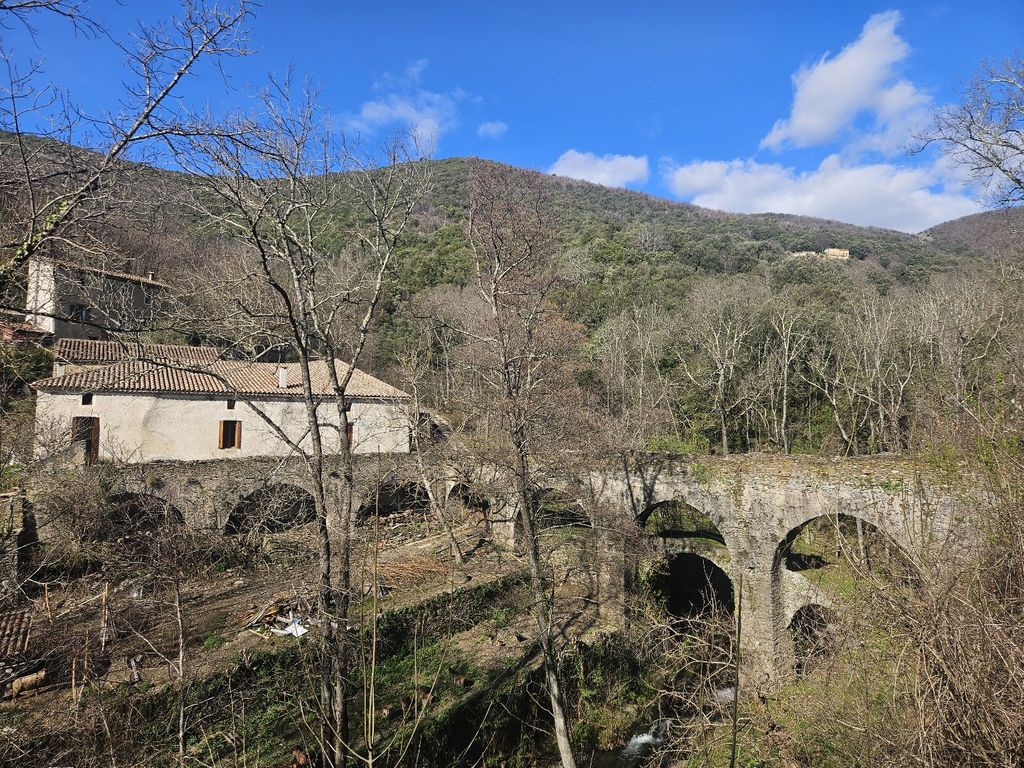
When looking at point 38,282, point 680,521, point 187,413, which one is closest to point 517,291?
point 38,282

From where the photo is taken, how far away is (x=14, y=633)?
9.61 metres

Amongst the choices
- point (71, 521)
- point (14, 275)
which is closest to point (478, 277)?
point (14, 275)

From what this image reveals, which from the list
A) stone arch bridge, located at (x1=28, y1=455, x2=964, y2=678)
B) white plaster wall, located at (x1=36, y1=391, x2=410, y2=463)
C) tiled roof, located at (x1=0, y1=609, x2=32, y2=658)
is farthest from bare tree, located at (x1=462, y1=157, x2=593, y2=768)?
tiled roof, located at (x1=0, y1=609, x2=32, y2=658)

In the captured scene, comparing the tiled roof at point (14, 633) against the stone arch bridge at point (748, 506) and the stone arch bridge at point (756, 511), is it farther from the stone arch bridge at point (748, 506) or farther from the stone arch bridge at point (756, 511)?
the stone arch bridge at point (756, 511)

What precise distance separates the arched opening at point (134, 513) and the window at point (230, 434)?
12.6ft

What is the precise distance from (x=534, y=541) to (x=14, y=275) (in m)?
8.00

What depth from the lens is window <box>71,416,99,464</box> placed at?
18.1 m

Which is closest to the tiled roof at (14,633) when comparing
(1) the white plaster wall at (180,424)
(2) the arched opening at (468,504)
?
(1) the white plaster wall at (180,424)

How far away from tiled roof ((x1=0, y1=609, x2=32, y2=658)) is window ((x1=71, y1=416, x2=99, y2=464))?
9.38 m

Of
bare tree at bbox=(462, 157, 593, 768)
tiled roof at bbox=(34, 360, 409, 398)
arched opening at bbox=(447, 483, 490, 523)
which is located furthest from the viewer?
arched opening at bbox=(447, 483, 490, 523)

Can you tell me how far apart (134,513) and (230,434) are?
4775mm

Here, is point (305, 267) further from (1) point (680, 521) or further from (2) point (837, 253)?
(2) point (837, 253)

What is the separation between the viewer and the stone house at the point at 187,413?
59.7 feet

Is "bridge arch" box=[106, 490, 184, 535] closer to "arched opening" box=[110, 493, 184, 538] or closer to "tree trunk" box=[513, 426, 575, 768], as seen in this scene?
"arched opening" box=[110, 493, 184, 538]
